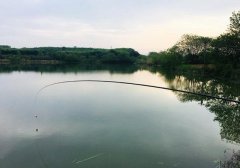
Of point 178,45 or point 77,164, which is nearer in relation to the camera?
point 77,164

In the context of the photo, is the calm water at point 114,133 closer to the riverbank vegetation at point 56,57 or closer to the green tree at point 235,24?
the green tree at point 235,24

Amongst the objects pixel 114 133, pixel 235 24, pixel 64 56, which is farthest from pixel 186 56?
pixel 114 133

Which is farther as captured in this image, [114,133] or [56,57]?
[56,57]

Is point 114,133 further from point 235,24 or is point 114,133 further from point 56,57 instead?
point 56,57

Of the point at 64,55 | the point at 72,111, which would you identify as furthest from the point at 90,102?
the point at 64,55

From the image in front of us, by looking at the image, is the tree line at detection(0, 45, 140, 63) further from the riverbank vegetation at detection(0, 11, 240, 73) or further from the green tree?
the green tree

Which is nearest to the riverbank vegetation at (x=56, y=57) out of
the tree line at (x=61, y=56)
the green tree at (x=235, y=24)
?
the tree line at (x=61, y=56)

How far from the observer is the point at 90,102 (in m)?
17.5

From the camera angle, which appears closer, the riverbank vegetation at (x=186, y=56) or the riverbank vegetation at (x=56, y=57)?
the riverbank vegetation at (x=186, y=56)

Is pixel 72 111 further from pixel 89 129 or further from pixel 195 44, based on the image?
pixel 195 44

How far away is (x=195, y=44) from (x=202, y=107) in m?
37.6

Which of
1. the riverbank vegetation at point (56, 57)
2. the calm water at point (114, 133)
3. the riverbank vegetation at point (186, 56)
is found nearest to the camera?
the calm water at point (114, 133)

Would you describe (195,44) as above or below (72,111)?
above

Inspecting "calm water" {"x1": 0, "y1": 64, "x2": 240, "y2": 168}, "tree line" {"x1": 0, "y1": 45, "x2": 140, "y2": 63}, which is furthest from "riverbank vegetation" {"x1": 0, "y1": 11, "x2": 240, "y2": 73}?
"calm water" {"x1": 0, "y1": 64, "x2": 240, "y2": 168}
